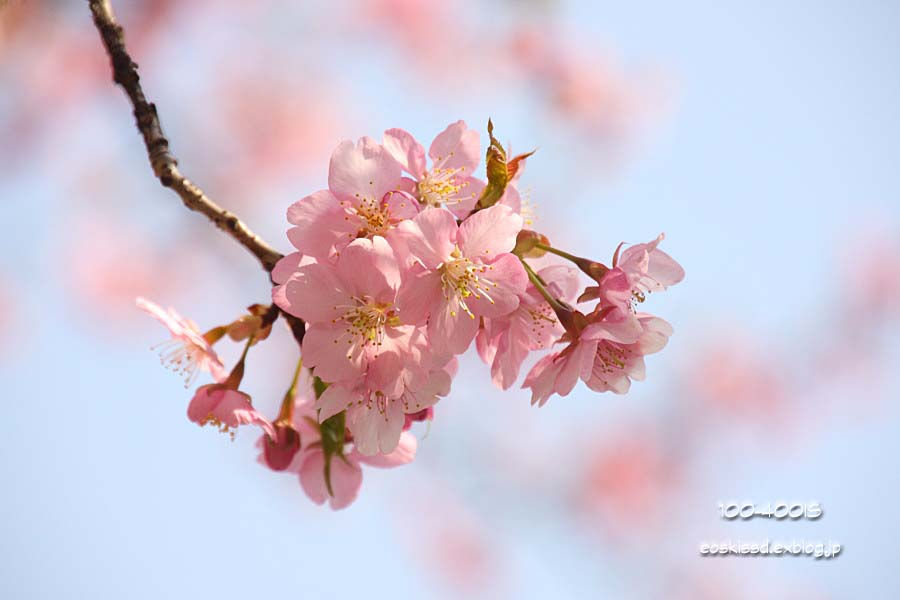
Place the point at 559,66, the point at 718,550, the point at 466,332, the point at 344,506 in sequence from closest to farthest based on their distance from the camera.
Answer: the point at 466,332
the point at 344,506
the point at 718,550
the point at 559,66

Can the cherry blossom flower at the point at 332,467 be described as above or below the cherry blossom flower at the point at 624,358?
below

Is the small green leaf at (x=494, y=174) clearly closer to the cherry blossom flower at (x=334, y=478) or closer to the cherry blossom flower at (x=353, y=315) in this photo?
the cherry blossom flower at (x=353, y=315)

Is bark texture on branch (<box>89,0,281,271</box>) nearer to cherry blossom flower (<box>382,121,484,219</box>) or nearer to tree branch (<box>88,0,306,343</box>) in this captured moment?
tree branch (<box>88,0,306,343</box>)

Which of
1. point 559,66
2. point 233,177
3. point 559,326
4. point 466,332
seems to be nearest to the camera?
point 466,332

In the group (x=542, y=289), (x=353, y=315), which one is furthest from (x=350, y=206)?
(x=542, y=289)

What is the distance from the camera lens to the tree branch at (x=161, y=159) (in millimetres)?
822

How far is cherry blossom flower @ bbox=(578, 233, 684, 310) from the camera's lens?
2.34ft

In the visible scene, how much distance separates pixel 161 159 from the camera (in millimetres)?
858

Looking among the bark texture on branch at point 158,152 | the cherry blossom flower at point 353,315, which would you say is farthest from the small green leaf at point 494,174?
the bark texture on branch at point 158,152

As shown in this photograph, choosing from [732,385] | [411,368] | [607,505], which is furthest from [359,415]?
[732,385]

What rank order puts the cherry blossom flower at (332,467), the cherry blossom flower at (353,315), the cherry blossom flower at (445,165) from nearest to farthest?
the cherry blossom flower at (353,315) → the cherry blossom flower at (445,165) → the cherry blossom flower at (332,467)

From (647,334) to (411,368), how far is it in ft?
0.80

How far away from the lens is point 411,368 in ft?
2.30

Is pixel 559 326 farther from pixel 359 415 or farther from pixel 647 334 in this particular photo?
pixel 359 415
